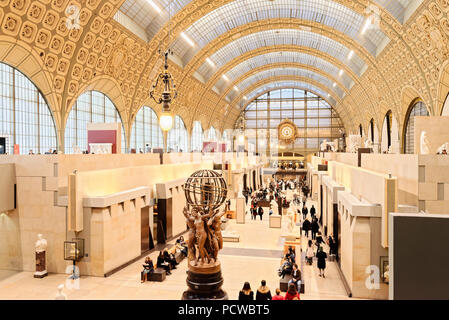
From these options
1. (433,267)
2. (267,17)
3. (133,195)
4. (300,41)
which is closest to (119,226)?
(133,195)

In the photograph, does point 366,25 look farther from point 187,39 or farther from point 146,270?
point 146,270

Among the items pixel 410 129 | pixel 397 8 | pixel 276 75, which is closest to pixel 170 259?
pixel 397 8

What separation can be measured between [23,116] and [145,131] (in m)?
12.3

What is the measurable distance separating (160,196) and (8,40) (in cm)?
893

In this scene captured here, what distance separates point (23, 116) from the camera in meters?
16.4

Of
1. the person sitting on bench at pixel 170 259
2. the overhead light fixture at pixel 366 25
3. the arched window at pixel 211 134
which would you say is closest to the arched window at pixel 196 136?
the arched window at pixel 211 134

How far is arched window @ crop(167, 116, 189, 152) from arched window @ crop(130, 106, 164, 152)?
238 centimetres

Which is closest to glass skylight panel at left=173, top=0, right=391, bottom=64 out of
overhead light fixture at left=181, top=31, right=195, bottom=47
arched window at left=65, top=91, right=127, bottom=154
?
overhead light fixture at left=181, top=31, right=195, bottom=47

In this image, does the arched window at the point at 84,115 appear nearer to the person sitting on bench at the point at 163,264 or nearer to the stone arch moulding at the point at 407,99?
the person sitting on bench at the point at 163,264

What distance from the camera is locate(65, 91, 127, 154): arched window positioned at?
19.5 metres

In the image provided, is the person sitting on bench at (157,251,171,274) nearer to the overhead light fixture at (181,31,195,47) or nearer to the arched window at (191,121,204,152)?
the overhead light fixture at (181,31,195,47)

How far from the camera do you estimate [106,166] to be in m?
13.7

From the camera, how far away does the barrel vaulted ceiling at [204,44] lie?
16016 mm
